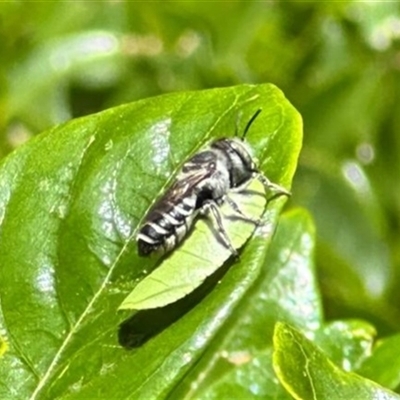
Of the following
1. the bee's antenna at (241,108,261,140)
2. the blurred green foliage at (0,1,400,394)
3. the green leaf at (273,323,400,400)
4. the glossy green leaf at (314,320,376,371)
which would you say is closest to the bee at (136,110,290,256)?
the bee's antenna at (241,108,261,140)

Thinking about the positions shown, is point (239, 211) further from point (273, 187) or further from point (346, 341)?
point (346, 341)

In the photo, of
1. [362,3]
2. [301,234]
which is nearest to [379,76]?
[362,3]

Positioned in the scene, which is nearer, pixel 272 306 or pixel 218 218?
pixel 218 218

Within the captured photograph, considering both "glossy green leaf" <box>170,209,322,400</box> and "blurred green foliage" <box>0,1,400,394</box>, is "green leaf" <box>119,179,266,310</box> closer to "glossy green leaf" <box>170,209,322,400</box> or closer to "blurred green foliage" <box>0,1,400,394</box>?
"glossy green leaf" <box>170,209,322,400</box>

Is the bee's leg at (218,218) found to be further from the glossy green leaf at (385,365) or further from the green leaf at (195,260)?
the glossy green leaf at (385,365)

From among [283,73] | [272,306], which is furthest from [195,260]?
[283,73]

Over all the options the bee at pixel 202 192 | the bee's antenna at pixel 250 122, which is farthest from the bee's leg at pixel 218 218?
the bee's antenna at pixel 250 122
